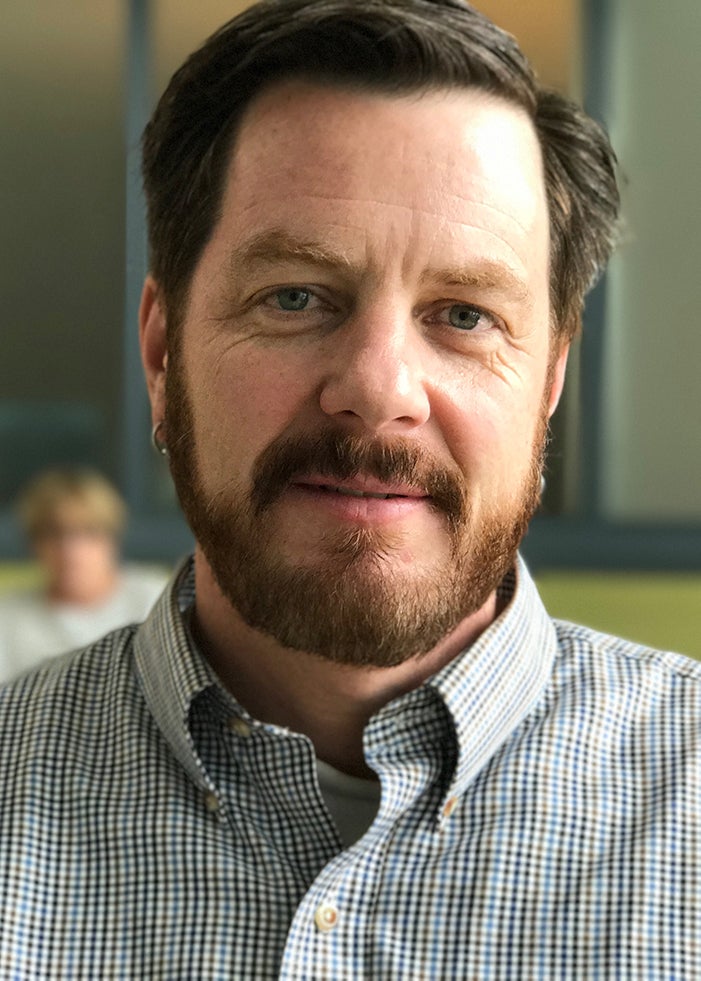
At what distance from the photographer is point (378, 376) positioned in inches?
44.3

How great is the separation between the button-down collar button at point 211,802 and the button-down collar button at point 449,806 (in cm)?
20

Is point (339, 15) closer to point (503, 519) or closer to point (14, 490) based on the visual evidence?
point (503, 519)

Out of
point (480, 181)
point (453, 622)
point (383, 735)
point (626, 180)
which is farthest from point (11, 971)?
point (626, 180)

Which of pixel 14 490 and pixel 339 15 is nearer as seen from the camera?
pixel 339 15

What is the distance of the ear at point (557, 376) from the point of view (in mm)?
1374

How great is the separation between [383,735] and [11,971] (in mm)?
374

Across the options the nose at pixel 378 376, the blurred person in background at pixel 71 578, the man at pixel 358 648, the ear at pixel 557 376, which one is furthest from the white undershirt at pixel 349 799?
the blurred person in background at pixel 71 578

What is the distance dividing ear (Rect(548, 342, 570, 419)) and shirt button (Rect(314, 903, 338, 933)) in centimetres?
56

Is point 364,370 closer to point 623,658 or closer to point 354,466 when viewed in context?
point 354,466

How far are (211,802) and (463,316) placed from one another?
494mm

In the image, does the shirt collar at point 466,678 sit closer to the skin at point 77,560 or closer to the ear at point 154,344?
the ear at point 154,344

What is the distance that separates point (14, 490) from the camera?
384cm

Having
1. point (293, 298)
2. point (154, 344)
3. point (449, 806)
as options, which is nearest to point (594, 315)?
point (154, 344)

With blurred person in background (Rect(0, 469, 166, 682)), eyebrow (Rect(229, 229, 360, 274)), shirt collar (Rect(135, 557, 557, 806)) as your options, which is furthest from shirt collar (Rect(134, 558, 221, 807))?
blurred person in background (Rect(0, 469, 166, 682))
